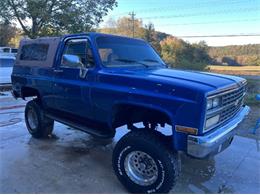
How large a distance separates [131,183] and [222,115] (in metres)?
1.41

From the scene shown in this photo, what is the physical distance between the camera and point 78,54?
4.42 meters

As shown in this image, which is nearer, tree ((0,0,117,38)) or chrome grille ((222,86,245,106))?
chrome grille ((222,86,245,106))

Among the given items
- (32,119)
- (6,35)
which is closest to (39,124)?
(32,119)

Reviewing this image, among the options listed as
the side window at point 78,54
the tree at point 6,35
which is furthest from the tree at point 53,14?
the side window at point 78,54

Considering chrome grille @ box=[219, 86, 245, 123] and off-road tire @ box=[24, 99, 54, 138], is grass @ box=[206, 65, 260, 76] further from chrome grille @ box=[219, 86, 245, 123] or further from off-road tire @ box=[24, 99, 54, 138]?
chrome grille @ box=[219, 86, 245, 123]

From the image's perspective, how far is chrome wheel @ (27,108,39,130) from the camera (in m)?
5.64

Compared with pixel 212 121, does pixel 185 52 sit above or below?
above

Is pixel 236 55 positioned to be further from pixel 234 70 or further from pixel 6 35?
pixel 6 35

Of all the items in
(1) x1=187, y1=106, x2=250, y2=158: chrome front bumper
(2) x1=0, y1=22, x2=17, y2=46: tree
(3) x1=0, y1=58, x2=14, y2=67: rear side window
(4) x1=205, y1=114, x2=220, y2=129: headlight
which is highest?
(2) x1=0, y1=22, x2=17, y2=46: tree

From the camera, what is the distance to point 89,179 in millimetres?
3820

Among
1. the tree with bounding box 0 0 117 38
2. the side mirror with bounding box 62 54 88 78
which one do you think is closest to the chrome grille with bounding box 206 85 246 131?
the side mirror with bounding box 62 54 88 78

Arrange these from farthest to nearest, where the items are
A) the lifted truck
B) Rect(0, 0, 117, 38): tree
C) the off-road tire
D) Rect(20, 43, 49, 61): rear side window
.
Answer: Rect(0, 0, 117, 38): tree < the off-road tire < Rect(20, 43, 49, 61): rear side window < the lifted truck

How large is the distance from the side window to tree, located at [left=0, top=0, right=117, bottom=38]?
17520mm

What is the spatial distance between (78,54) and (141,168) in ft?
6.70
